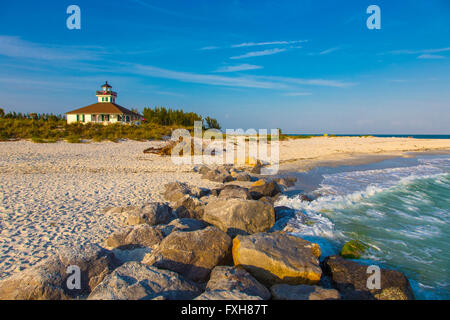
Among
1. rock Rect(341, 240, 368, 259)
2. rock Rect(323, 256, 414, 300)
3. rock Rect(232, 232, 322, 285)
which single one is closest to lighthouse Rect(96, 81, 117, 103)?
rock Rect(232, 232, 322, 285)

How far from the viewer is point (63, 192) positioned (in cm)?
805

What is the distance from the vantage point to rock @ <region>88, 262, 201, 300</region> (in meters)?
2.99

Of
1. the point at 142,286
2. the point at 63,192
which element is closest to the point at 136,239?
the point at 142,286

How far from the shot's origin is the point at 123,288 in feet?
9.98

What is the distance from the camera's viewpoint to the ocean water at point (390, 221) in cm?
526

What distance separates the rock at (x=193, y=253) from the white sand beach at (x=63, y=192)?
6.31 ft

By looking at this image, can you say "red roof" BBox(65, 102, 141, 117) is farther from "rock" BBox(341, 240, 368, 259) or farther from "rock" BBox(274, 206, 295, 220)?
"rock" BBox(341, 240, 368, 259)

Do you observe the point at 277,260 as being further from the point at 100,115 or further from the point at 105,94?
the point at 105,94

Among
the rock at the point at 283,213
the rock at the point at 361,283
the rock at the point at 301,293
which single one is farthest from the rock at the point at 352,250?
the rock at the point at 301,293

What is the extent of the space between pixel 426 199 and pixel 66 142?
23.1 metres

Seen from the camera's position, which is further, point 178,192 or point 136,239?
point 178,192

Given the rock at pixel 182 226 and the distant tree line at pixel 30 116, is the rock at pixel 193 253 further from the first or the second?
the distant tree line at pixel 30 116

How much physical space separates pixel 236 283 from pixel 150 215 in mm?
3208
